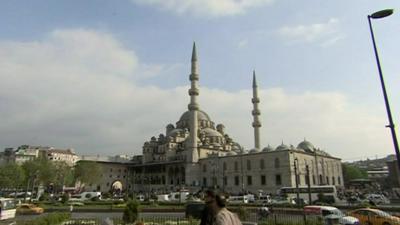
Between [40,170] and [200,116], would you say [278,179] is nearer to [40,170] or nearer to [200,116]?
[200,116]

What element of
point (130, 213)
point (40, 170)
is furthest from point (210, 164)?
point (130, 213)

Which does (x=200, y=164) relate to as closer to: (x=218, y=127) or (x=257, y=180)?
(x=257, y=180)

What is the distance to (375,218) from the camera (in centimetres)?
1659

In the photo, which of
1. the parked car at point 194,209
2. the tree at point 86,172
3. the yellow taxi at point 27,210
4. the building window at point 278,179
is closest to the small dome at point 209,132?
the building window at point 278,179

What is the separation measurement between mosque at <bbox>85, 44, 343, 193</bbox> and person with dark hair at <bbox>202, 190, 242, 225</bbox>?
39812 millimetres

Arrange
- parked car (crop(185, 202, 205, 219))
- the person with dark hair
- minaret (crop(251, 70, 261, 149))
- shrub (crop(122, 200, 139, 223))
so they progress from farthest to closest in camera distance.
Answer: minaret (crop(251, 70, 261, 149)) → parked car (crop(185, 202, 205, 219)) → shrub (crop(122, 200, 139, 223)) → the person with dark hair

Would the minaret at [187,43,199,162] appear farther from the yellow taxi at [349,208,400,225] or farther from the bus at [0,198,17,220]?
the yellow taxi at [349,208,400,225]

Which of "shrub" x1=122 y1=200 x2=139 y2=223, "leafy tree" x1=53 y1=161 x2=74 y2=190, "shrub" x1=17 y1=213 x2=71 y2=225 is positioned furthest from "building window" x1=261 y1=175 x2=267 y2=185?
"shrub" x1=17 y1=213 x2=71 y2=225

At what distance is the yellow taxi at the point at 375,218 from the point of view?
619 inches

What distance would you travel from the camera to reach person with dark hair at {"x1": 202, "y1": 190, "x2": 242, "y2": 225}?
421 centimetres

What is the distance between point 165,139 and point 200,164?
16.6m

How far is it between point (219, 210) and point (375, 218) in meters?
15.2

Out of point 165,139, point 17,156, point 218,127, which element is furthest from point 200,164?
point 17,156

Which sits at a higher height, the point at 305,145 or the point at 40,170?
the point at 305,145
